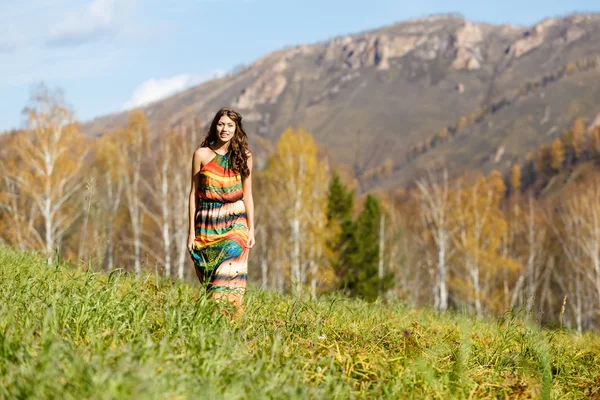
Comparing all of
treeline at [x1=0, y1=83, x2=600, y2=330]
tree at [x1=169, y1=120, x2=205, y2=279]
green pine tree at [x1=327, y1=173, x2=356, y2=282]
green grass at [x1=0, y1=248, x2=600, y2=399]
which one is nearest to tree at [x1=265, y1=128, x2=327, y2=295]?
treeline at [x1=0, y1=83, x2=600, y2=330]

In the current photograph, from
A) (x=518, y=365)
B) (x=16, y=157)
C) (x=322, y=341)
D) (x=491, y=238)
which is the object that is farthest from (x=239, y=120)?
(x=491, y=238)

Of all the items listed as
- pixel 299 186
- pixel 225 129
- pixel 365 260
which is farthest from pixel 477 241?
pixel 225 129

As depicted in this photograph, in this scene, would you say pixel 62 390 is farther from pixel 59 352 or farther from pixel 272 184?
pixel 272 184

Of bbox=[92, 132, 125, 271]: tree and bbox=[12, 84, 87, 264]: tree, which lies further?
bbox=[92, 132, 125, 271]: tree

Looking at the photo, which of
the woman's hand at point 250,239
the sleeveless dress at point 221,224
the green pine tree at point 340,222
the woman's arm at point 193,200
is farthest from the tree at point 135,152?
the woman's hand at point 250,239

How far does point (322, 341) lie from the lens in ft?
11.0

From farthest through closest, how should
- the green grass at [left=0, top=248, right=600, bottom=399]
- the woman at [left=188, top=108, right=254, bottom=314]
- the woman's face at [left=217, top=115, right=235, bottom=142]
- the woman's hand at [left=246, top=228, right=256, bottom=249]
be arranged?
the woman's face at [left=217, top=115, right=235, bottom=142]
the woman's hand at [left=246, top=228, right=256, bottom=249]
the woman at [left=188, top=108, right=254, bottom=314]
the green grass at [left=0, top=248, right=600, bottom=399]

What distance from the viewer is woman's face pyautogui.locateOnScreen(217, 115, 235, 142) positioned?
5.22 meters

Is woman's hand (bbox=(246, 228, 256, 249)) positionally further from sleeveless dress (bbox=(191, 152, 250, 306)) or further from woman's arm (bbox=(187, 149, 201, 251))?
woman's arm (bbox=(187, 149, 201, 251))

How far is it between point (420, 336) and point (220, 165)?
97.4 inches

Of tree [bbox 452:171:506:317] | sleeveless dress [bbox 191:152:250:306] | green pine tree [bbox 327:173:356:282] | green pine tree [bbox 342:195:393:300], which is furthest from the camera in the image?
tree [bbox 452:171:506:317]

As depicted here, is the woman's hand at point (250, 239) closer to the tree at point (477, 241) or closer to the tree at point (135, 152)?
the tree at point (135, 152)

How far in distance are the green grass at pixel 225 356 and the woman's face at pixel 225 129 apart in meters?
1.71

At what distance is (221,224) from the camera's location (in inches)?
200
